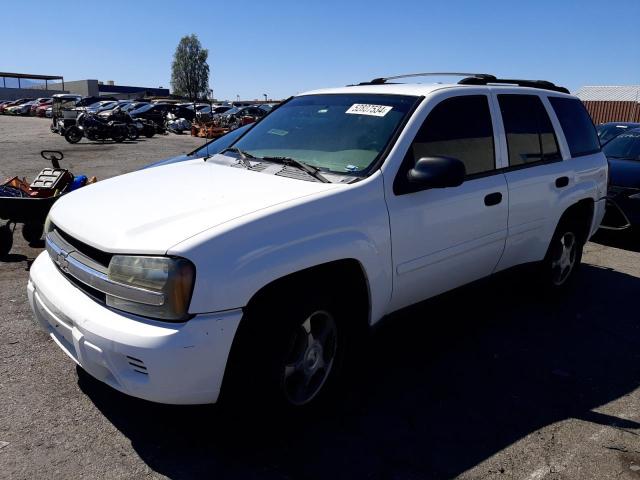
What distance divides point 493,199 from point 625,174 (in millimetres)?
4735

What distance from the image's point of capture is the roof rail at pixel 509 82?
428 cm

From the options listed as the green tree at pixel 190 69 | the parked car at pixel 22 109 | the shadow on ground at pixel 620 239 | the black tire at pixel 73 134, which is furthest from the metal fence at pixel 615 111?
the green tree at pixel 190 69

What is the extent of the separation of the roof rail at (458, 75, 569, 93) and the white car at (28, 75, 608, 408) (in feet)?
0.16

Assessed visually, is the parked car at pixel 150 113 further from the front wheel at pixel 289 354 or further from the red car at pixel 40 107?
the front wheel at pixel 289 354

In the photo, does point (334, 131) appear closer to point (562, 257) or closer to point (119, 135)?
point (562, 257)

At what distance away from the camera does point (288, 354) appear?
283 cm

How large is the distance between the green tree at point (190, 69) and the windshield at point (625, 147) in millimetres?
100564

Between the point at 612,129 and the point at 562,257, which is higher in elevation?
the point at 612,129

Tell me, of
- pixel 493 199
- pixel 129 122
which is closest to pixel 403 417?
pixel 493 199

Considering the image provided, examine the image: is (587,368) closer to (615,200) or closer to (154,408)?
(154,408)

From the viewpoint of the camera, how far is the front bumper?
7.97 ft

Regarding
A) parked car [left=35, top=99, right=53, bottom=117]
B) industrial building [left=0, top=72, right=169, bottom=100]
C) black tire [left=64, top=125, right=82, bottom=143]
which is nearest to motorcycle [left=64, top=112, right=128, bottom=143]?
black tire [left=64, top=125, right=82, bottom=143]

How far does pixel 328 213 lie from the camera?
Result: 9.61ft

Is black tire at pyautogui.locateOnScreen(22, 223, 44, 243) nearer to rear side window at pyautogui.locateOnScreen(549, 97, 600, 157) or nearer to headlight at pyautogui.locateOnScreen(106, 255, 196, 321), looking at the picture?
headlight at pyautogui.locateOnScreen(106, 255, 196, 321)
